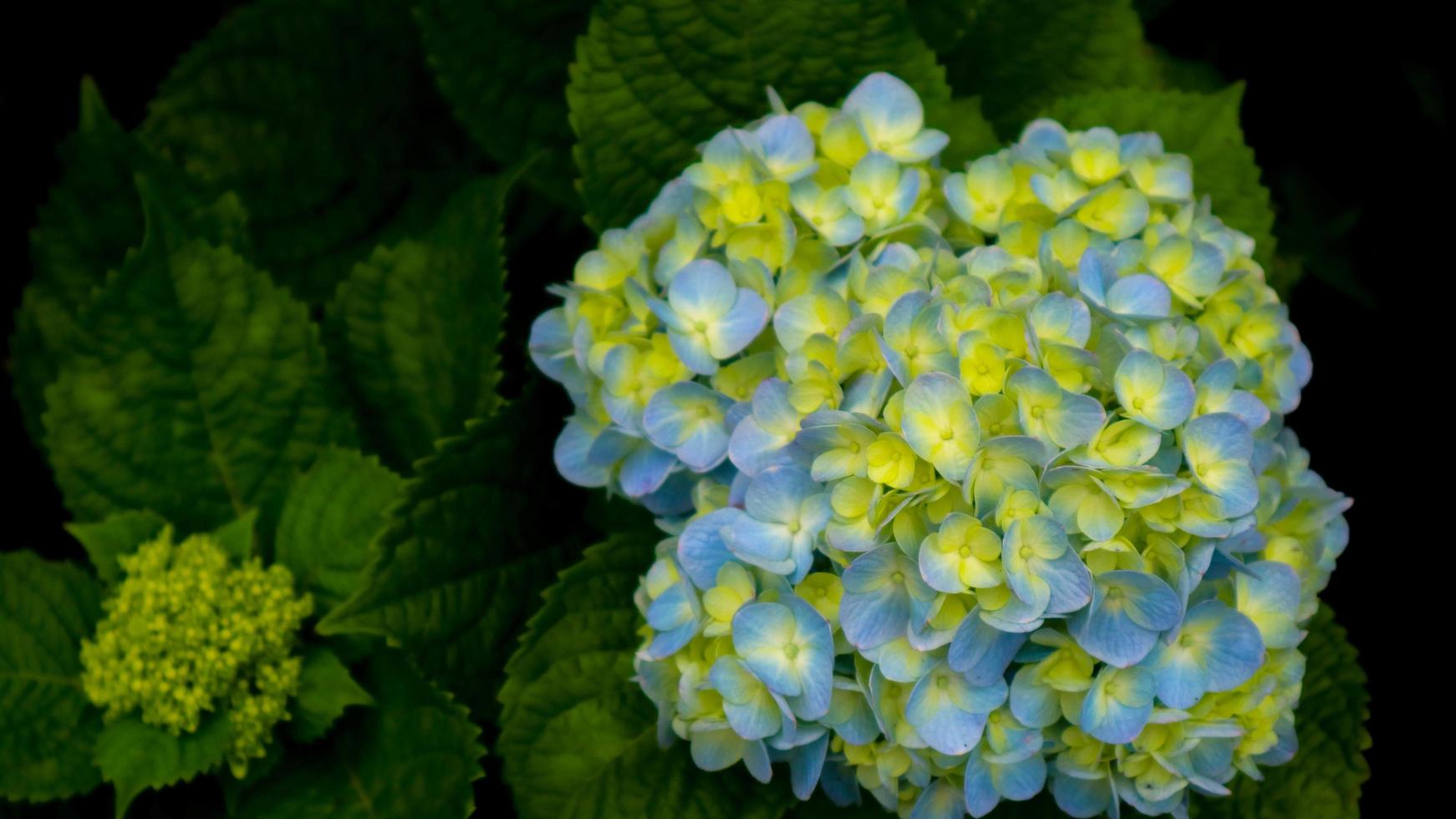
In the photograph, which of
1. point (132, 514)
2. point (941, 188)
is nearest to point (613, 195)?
point (941, 188)

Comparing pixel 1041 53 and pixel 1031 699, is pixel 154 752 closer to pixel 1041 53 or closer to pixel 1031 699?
pixel 1031 699

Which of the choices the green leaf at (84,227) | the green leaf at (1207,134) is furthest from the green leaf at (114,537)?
the green leaf at (1207,134)

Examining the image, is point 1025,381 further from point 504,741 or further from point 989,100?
point 989,100

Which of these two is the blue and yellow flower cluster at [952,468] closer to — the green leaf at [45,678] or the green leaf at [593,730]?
the green leaf at [593,730]

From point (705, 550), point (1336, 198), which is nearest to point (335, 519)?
point (705, 550)

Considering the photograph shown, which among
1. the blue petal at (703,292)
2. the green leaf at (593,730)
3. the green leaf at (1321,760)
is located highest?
the blue petal at (703,292)

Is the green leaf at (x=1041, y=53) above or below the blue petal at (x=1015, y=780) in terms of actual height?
above
